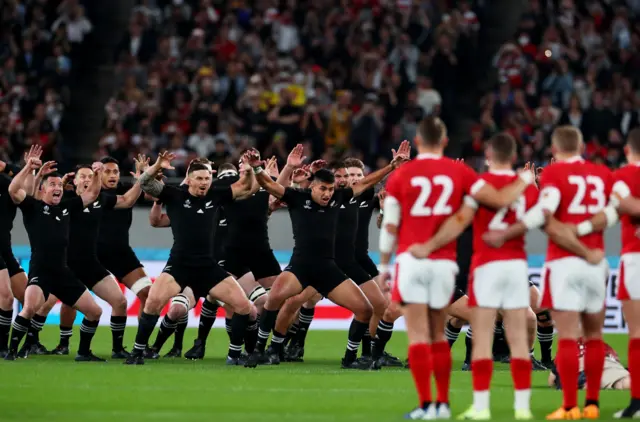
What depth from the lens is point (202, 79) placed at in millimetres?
24281

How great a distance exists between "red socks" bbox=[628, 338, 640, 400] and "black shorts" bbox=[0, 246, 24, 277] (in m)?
7.73

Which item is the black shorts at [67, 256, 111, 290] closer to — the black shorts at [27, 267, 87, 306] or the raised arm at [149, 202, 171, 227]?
the black shorts at [27, 267, 87, 306]

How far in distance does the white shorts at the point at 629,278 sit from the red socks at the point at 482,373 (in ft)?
4.43

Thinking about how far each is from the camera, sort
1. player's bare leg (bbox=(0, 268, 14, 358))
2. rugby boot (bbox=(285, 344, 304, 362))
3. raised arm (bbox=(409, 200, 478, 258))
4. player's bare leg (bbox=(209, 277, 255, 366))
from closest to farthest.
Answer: raised arm (bbox=(409, 200, 478, 258)), player's bare leg (bbox=(209, 277, 255, 366)), player's bare leg (bbox=(0, 268, 14, 358)), rugby boot (bbox=(285, 344, 304, 362))

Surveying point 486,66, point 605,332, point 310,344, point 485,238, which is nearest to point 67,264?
point 310,344

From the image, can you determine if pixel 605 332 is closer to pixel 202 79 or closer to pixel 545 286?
pixel 202 79

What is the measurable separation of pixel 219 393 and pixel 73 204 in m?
4.08

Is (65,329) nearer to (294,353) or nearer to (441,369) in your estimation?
(294,353)

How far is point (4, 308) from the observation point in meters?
15.1

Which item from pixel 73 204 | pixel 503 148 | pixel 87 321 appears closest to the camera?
pixel 503 148

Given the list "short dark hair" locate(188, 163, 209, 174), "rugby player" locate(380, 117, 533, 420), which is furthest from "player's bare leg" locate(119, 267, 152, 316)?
"rugby player" locate(380, 117, 533, 420)

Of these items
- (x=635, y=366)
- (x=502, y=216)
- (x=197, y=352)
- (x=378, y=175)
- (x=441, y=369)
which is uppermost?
(x=378, y=175)

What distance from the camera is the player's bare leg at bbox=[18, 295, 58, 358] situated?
1514cm

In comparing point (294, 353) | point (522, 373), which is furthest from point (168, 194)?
point (522, 373)
